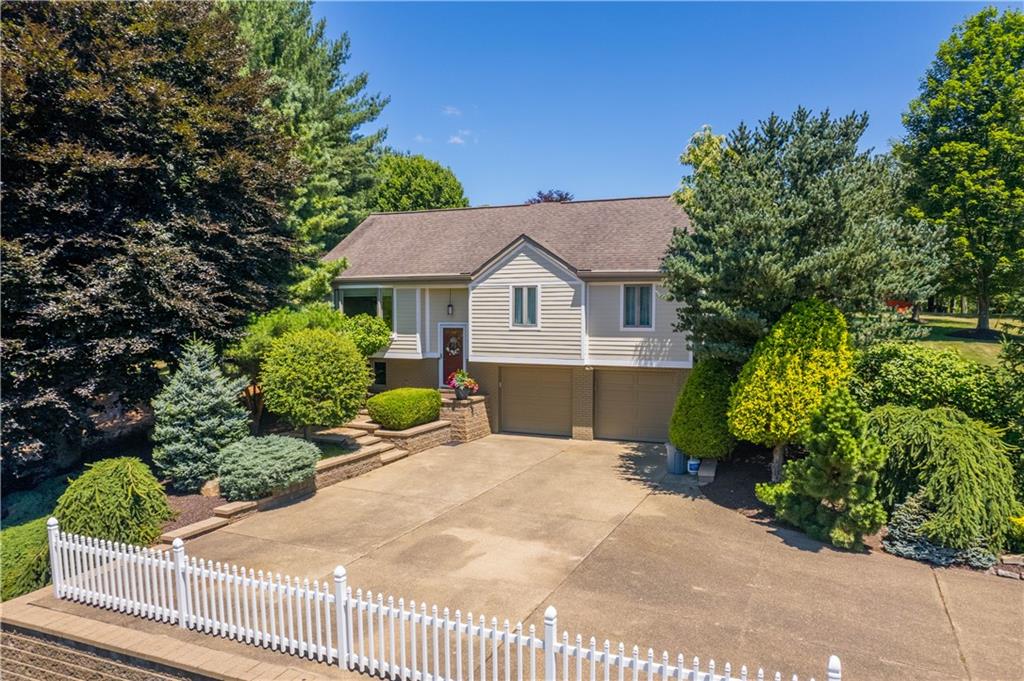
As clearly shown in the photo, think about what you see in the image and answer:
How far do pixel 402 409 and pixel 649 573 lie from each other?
9821 millimetres

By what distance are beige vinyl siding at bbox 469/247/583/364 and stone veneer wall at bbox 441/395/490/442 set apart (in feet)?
4.96

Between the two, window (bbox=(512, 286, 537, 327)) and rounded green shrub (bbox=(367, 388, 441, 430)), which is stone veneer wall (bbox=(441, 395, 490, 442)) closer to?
rounded green shrub (bbox=(367, 388, 441, 430))

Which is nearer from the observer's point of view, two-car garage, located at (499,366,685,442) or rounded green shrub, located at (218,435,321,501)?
rounded green shrub, located at (218,435,321,501)

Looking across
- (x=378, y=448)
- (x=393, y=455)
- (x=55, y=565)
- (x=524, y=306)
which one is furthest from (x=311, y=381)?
(x=524, y=306)

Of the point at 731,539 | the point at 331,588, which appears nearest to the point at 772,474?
the point at 731,539

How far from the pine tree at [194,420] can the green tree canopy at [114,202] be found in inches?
40.4

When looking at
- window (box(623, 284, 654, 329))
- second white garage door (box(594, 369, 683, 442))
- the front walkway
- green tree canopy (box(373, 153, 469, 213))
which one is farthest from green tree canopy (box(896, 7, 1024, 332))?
green tree canopy (box(373, 153, 469, 213))

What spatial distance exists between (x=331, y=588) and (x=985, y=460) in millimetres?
10729

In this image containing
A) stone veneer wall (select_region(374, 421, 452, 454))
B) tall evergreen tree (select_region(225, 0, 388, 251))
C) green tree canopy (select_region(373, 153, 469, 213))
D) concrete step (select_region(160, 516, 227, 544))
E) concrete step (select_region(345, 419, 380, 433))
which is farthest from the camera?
green tree canopy (select_region(373, 153, 469, 213))

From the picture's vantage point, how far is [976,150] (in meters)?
26.2

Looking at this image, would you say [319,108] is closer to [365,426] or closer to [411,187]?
[411,187]

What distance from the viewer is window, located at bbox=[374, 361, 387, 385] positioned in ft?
71.9

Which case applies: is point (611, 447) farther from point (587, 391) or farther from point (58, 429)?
A: point (58, 429)

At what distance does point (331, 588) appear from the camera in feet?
28.3
